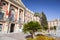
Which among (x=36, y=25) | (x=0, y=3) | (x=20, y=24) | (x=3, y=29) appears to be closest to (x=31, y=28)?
(x=36, y=25)

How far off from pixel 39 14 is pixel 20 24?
1077 inches

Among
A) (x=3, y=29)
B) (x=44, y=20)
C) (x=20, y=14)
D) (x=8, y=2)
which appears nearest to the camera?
(x=3, y=29)

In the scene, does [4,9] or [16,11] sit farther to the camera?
[16,11]

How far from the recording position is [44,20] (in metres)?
61.2

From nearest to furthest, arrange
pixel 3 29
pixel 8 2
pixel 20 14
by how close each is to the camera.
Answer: pixel 3 29, pixel 8 2, pixel 20 14

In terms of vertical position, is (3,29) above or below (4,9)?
below

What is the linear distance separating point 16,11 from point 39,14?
27821 millimetres

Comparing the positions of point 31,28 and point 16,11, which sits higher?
point 16,11

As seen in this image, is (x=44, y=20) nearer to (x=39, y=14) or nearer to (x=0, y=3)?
(x=39, y=14)

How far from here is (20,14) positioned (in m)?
41.3

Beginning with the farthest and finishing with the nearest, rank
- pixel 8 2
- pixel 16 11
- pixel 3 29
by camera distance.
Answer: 1. pixel 16 11
2. pixel 8 2
3. pixel 3 29

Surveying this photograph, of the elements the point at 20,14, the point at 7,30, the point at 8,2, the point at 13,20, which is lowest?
the point at 7,30

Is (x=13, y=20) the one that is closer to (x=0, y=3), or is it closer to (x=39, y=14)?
(x=0, y=3)

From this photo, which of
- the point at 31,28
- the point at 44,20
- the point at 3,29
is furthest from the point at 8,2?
the point at 44,20
